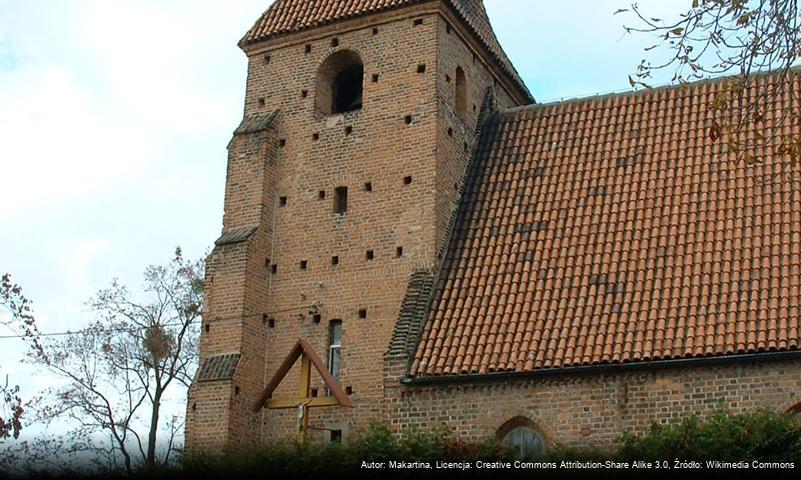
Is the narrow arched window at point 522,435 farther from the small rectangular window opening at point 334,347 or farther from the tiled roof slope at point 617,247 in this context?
the small rectangular window opening at point 334,347

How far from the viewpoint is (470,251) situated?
738 inches

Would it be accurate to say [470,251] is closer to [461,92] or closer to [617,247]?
[617,247]

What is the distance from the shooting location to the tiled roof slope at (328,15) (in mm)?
21312

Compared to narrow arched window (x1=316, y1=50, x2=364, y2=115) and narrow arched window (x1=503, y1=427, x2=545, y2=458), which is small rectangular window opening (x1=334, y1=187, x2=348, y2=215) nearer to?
narrow arched window (x1=316, y1=50, x2=364, y2=115)

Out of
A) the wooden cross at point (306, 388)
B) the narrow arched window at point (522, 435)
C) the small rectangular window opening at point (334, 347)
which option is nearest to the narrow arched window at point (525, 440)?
the narrow arched window at point (522, 435)

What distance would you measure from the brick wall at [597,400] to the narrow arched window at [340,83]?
7.02 meters

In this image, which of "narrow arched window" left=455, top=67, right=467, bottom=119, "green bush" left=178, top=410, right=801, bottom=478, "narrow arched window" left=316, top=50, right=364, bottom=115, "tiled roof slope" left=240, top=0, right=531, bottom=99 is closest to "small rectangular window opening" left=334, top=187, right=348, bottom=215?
"narrow arched window" left=316, top=50, right=364, bottom=115

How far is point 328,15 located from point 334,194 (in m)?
3.93

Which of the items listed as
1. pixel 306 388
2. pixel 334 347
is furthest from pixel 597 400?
pixel 334 347

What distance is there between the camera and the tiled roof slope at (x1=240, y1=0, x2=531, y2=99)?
21.3 m

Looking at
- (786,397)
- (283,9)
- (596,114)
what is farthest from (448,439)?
(283,9)

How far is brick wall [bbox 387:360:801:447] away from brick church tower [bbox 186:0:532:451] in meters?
1.65

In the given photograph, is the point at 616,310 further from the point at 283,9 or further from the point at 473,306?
the point at 283,9

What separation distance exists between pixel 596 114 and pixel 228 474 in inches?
443
